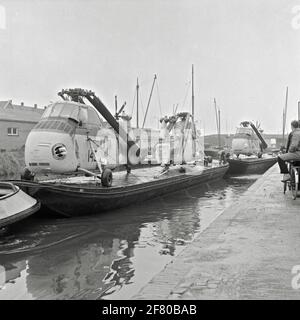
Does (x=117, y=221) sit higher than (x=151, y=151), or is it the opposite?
(x=151, y=151)

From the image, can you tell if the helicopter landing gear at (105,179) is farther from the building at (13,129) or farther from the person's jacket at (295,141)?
the building at (13,129)

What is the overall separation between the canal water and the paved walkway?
4.06ft

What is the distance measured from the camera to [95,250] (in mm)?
8547

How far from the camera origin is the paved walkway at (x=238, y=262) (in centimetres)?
394

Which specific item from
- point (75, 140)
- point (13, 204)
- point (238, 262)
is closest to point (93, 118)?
point (75, 140)

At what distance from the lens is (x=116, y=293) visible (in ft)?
19.2

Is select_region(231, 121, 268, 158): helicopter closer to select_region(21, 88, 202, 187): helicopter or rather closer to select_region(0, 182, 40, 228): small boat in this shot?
select_region(21, 88, 202, 187): helicopter

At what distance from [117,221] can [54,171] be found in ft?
7.22

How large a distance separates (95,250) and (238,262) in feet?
13.9

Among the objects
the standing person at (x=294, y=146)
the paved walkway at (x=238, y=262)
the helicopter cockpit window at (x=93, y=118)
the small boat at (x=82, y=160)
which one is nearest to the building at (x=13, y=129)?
the small boat at (x=82, y=160)

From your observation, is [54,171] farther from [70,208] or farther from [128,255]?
[128,255]

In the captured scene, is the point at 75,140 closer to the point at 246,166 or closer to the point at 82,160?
the point at 82,160
